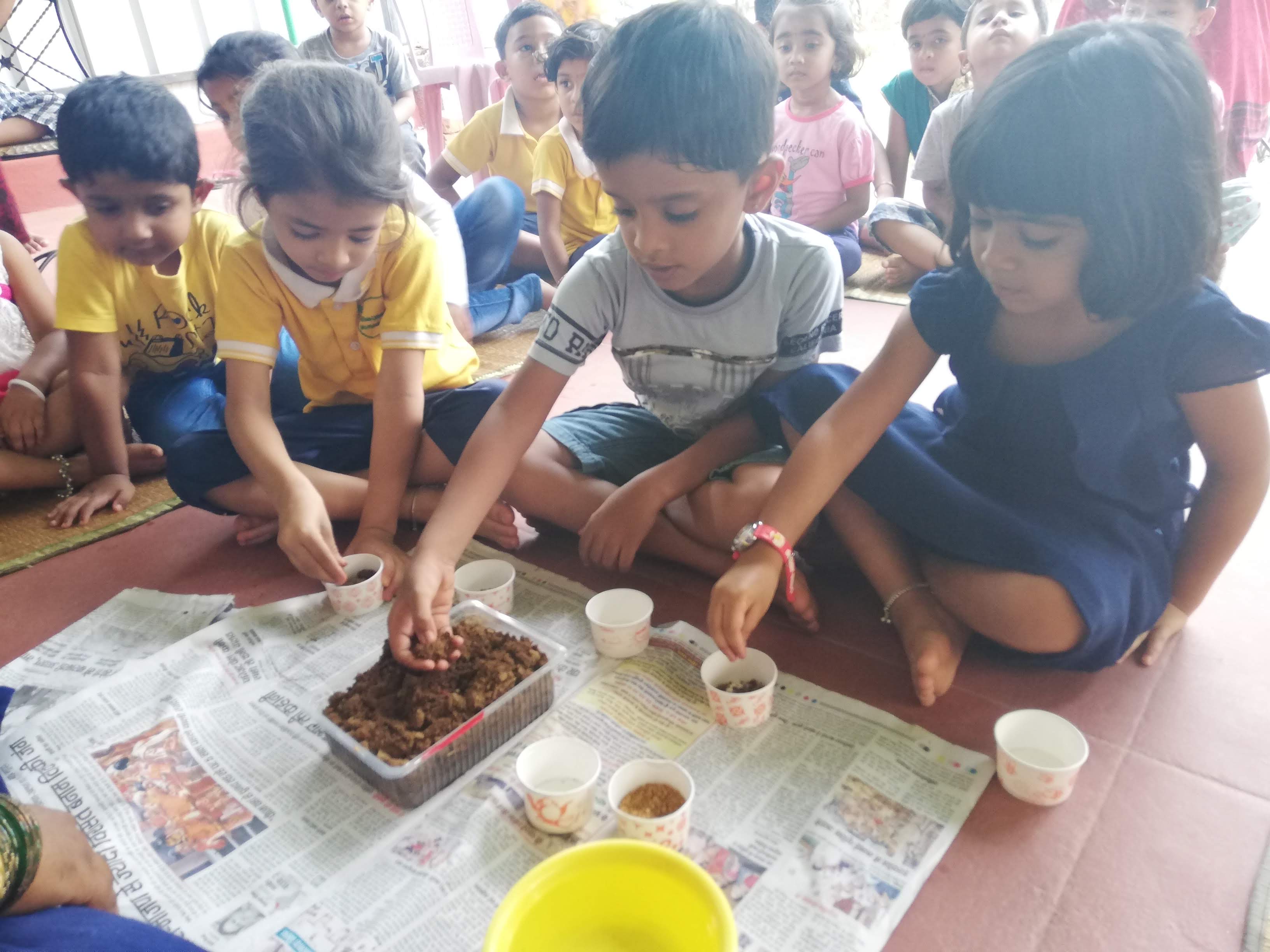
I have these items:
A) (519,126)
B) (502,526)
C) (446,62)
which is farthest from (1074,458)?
(446,62)

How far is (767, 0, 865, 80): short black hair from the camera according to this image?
7.21 feet

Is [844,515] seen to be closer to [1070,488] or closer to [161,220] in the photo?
[1070,488]

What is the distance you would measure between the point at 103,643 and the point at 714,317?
874mm

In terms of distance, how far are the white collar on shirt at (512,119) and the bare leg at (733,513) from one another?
1714mm

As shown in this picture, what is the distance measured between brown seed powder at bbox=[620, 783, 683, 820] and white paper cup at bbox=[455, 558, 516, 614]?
360 mm

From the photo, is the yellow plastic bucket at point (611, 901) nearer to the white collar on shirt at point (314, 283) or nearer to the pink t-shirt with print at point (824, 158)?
the white collar on shirt at point (314, 283)

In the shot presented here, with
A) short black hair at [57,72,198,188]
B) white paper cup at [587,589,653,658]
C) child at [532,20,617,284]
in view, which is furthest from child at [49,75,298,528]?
child at [532,20,617,284]

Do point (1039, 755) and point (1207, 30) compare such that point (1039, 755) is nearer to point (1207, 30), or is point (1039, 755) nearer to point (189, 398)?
point (189, 398)

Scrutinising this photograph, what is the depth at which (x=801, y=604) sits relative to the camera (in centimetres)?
95

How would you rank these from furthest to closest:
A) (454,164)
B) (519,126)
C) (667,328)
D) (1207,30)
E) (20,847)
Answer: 1. (454,164)
2. (519,126)
3. (1207,30)
4. (667,328)
5. (20,847)

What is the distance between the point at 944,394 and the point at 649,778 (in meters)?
0.64

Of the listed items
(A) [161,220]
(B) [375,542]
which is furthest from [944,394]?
(A) [161,220]

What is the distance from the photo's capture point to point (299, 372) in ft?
4.33

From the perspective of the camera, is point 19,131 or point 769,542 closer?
point 769,542
